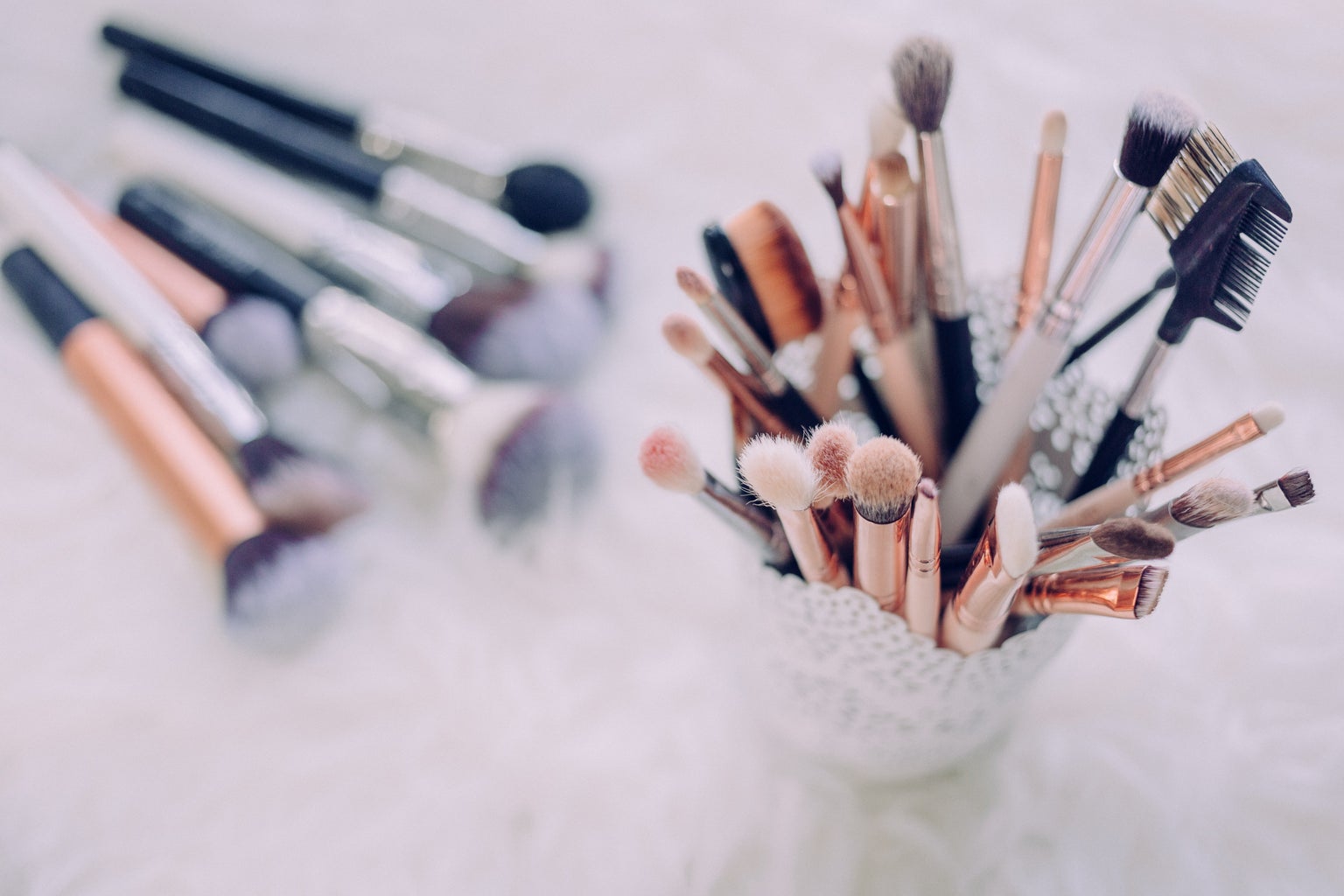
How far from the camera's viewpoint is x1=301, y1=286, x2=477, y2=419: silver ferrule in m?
0.52

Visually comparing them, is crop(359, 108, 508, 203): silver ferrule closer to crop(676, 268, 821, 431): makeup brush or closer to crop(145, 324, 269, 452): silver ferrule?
crop(145, 324, 269, 452): silver ferrule

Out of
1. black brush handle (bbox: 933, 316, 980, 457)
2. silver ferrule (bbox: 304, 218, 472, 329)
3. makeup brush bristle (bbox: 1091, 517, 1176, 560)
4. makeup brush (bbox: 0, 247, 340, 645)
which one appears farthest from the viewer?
silver ferrule (bbox: 304, 218, 472, 329)

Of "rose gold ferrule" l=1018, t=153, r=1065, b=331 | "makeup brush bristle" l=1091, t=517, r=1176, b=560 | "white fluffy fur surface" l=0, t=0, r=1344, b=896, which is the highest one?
"rose gold ferrule" l=1018, t=153, r=1065, b=331

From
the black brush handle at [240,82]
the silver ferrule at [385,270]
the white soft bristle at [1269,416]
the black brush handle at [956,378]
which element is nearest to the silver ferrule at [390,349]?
the silver ferrule at [385,270]

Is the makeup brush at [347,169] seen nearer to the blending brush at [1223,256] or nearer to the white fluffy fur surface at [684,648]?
the white fluffy fur surface at [684,648]

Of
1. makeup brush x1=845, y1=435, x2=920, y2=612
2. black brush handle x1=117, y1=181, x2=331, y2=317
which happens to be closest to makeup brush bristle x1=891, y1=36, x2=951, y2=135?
makeup brush x1=845, y1=435, x2=920, y2=612

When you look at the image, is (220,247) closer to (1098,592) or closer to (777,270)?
(777,270)

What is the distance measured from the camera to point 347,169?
0.62 m

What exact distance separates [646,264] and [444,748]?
307 mm

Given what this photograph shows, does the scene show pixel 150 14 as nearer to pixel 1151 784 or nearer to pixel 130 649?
pixel 130 649

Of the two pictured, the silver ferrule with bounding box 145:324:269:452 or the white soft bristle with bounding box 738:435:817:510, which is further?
the silver ferrule with bounding box 145:324:269:452

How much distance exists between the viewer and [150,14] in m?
0.69

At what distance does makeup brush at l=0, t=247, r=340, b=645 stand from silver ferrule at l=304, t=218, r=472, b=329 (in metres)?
0.12

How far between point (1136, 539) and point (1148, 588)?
0.9 inches
